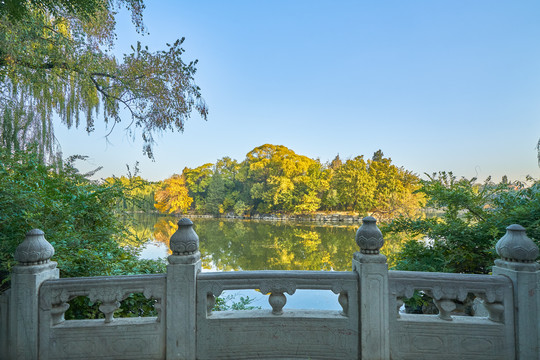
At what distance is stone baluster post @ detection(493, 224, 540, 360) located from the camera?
1863 mm

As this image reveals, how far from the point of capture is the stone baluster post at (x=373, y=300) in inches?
74.9

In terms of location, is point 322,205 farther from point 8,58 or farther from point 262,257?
point 8,58

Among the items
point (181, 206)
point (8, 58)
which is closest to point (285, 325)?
point (8, 58)

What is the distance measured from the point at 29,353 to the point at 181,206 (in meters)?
26.3

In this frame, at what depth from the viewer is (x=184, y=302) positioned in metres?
1.92

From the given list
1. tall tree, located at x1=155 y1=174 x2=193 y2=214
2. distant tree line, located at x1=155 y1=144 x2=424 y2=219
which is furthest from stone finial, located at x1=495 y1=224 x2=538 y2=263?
tall tree, located at x1=155 y1=174 x2=193 y2=214

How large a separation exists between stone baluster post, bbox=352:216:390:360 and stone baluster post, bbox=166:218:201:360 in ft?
3.97

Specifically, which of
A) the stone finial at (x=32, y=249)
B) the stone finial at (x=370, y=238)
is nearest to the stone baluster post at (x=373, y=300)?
the stone finial at (x=370, y=238)

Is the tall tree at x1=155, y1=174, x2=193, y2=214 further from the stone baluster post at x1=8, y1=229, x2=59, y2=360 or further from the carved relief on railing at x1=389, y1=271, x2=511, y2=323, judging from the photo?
the carved relief on railing at x1=389, y1=271, x2=511, y2=323

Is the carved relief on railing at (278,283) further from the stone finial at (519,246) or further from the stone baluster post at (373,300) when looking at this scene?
the stone finial at (519,246)

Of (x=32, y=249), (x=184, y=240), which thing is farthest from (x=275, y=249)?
(x=32, y=249)

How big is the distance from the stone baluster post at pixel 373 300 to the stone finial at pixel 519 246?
2.95 feet

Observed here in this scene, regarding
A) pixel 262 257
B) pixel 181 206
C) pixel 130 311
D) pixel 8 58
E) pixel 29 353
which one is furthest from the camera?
pixel 181 206

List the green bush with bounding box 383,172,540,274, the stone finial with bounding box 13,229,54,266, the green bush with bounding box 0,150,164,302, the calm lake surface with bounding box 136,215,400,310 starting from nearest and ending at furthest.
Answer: the stone finial with bounding box 13,229,54,266 → the green bush with bounding box 0,150,164,302 → the green bush with bounding box 383,172,540,274 → the calm lake surface with bounding box 136,215,400,310
